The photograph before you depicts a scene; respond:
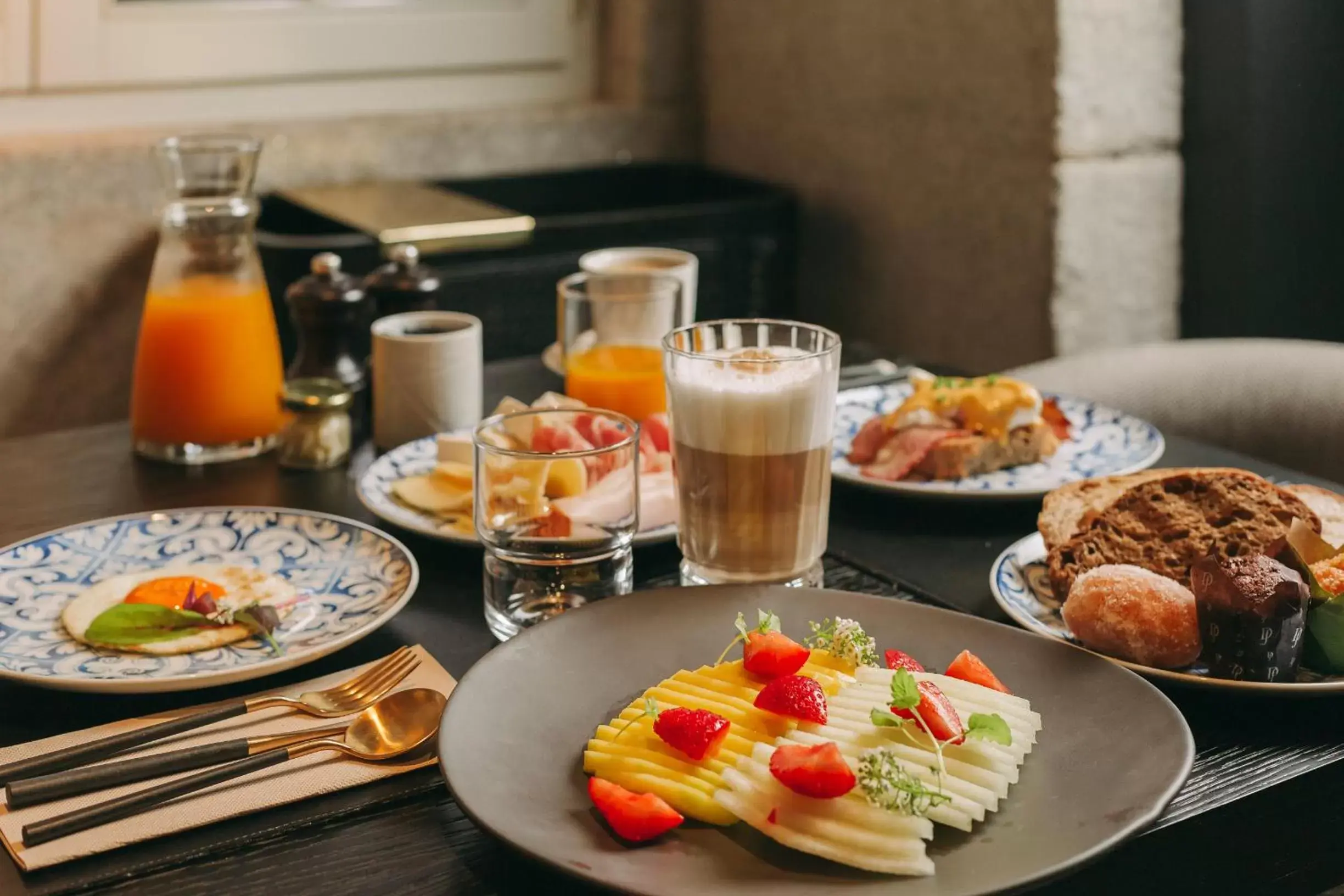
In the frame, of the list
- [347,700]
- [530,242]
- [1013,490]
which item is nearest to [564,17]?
[530,242]

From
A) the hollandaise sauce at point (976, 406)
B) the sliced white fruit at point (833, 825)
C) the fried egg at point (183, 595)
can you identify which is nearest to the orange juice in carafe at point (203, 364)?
the fried egg at point (183, 595)

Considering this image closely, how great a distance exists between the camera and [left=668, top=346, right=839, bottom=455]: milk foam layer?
1030 mm

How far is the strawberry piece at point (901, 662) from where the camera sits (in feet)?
2.81

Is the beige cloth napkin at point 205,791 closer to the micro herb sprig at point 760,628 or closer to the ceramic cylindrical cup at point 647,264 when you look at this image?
the micro herb sprig at point 760,628

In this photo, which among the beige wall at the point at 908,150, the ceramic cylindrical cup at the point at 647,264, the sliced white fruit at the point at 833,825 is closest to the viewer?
the sliced white fruit at the point at 833,825

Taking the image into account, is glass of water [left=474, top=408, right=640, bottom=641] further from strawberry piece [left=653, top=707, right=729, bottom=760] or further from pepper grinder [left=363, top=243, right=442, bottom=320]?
pepper grinder [left=363, top=243, right=442, bottom=320]

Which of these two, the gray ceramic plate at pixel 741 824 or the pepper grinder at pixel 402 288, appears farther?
the pepper grinder at pixel 402 288

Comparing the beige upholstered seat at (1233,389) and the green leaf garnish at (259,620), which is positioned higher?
the beige upholstered seat at (1233,389)

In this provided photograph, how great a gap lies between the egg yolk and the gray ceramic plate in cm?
29

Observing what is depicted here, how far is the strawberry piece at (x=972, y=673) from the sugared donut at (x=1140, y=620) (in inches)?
4.3

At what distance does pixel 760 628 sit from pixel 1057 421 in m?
0.70

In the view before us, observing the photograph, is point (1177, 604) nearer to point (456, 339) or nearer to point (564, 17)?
point (456, 339)

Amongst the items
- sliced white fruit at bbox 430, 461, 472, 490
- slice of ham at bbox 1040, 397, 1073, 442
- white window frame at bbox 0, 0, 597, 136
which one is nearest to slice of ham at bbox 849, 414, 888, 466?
slice of ham at bbox 1040, 397, 1073, 442

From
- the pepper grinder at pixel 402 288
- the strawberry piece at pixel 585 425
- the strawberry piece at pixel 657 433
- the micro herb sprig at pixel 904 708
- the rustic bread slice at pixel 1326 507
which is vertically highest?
the pepper grinder at pixel 402 288
